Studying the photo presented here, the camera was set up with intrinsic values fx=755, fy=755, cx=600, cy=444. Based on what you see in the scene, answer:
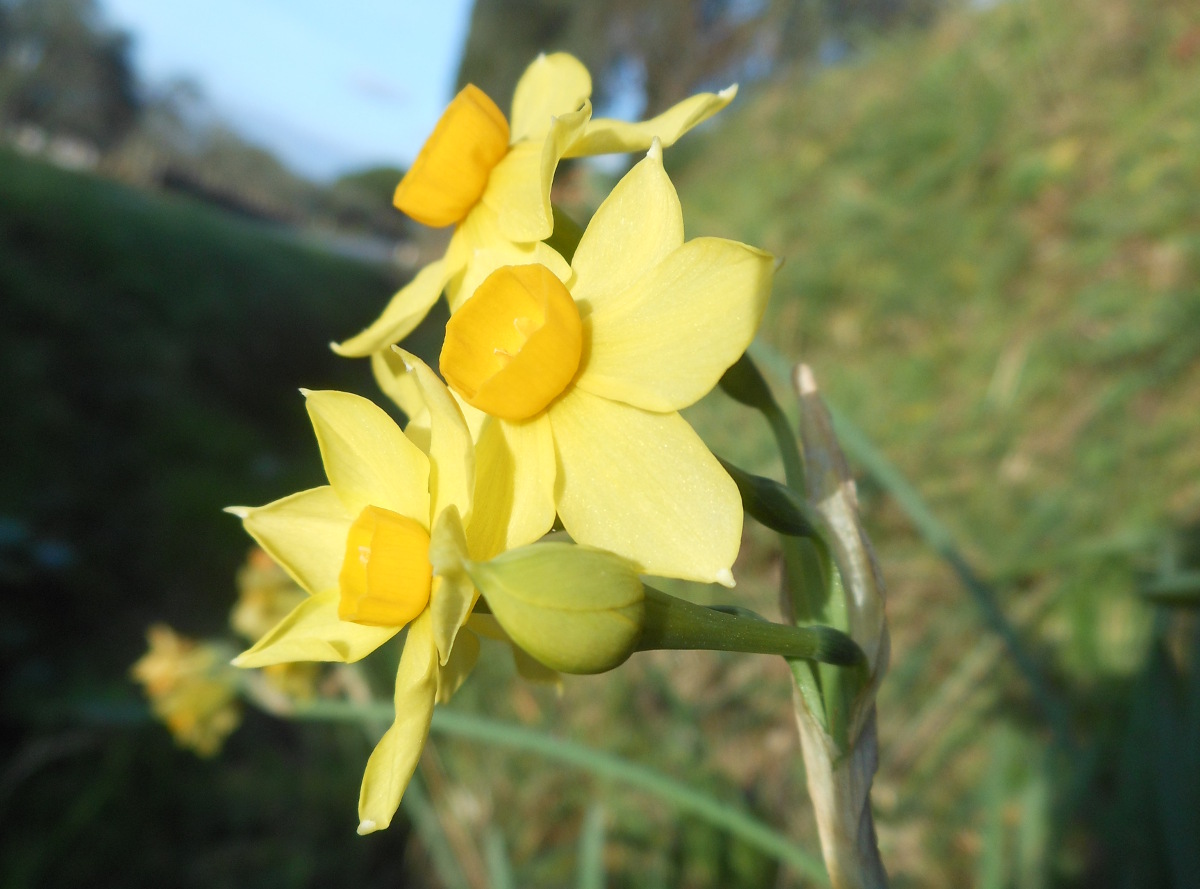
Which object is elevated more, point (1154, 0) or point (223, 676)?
point (1154, 0)

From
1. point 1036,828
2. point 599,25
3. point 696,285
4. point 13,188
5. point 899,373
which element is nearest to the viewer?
point 696,285

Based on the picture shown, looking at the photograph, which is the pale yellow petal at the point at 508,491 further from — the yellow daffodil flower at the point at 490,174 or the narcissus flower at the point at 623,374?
the yellow daffodil flower at the point at 490,174

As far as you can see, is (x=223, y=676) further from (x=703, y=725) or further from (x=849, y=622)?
(x=849, y=622)

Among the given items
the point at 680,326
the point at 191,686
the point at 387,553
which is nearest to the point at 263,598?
the point at 191,686

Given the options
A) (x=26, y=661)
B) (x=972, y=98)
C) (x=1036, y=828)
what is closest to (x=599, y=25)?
(x=972, y=98)

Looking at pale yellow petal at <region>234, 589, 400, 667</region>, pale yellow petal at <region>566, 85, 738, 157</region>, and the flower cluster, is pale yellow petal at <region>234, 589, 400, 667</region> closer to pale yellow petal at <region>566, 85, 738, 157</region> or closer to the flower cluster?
the flower cluster

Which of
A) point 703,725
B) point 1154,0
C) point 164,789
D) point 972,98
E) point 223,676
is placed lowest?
point 164,789

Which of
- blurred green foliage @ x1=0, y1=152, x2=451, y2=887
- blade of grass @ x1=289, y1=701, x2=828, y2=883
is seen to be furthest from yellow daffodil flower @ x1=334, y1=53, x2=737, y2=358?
blurred green foliage @ x1=0, y1=152, x2=451, y2=887
